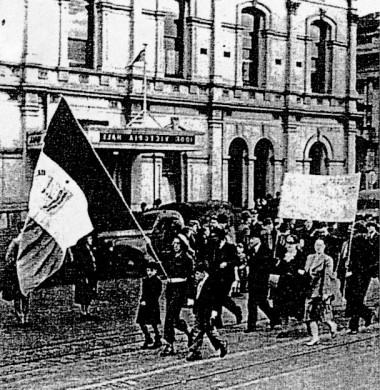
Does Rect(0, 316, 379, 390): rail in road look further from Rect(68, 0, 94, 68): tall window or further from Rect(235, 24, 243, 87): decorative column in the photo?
Rect(235, 24, 243, 87): decorative column

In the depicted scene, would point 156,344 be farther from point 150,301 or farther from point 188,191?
point 188,191

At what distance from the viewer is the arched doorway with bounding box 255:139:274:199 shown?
933 centimetres

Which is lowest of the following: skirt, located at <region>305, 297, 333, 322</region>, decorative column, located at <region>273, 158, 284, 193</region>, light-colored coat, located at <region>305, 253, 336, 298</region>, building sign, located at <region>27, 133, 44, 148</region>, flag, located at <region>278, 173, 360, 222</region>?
skirt, located at <region>305, 297, 333, 322</region>

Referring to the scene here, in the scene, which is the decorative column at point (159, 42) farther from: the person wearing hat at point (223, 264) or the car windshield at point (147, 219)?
the person wearing hat at point (223, 264)

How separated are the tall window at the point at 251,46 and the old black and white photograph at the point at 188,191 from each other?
2 cm

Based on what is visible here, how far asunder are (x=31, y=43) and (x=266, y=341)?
402cm

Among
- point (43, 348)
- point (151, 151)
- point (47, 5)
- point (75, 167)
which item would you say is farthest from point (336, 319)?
point (47, 5)

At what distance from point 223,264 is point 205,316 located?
894 millimetres

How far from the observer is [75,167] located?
262 inches

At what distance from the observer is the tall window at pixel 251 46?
31.4 feet

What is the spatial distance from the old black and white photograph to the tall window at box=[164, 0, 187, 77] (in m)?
0.02

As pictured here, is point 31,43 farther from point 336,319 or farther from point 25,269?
point 336,319

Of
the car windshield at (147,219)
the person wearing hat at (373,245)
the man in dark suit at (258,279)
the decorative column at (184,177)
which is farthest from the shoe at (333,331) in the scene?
the car windshield at (147,219)

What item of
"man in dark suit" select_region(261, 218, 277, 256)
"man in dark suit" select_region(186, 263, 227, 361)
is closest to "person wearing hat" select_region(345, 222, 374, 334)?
"man in dark suit" select_region(261, 218, 277, 256)
